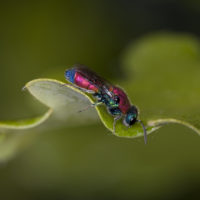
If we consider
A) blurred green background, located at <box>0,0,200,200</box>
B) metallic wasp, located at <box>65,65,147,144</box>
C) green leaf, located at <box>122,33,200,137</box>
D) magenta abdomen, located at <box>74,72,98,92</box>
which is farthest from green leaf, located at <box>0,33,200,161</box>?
blurred green background, located at <box>0,0,200,200</box>

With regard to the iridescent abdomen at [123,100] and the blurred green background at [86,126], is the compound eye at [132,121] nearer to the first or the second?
the iridescent abdomen at [123,100]

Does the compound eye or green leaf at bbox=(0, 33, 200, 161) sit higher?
green leaf at bbox=(0, 33, 200, 161)

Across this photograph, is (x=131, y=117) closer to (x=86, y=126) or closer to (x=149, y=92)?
(x=149, y=92)

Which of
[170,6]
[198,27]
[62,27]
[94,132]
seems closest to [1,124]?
[94,132]

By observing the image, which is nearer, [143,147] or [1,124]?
[1,124]

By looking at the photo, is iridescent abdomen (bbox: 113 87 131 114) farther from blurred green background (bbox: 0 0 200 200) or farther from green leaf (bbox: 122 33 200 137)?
blurred green background (bbox: 0 0 200 200)

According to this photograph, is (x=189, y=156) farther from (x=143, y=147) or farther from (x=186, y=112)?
(x=186, y=112)

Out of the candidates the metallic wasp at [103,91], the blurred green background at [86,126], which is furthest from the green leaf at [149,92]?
the blurred green background at [86,126]
